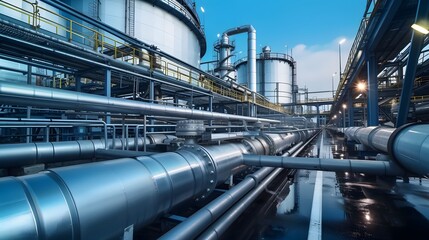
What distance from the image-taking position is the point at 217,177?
2605 millimetres

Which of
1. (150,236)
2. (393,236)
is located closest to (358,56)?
(393,236)

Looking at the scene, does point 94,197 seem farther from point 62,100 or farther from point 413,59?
point 413,59

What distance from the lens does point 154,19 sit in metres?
15.3

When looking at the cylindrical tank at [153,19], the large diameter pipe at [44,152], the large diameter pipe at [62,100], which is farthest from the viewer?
the cylindrical tank at [153,19]

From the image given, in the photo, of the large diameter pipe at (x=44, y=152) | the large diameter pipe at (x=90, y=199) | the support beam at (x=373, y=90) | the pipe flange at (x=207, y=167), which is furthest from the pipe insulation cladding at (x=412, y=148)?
the support beam at (x=373, y=90)

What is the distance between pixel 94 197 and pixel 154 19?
1655 centimetres

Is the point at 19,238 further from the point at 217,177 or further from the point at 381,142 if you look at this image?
the point at 381,142

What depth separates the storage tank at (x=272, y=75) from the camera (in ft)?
114

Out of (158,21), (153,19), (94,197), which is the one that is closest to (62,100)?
(94,197)

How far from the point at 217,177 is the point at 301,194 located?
315 cm

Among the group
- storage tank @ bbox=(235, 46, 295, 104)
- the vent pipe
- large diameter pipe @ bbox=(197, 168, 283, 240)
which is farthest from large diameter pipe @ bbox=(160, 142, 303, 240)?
storage tank @ bbox=(235, 46, 295, 104)

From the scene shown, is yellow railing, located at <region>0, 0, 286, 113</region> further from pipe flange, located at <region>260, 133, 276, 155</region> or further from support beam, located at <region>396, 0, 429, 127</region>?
support beam, located at <region>396, 0, 429, 127</region>

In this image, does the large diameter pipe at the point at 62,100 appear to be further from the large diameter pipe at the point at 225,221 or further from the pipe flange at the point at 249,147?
the pipe flange at the point at 249,147

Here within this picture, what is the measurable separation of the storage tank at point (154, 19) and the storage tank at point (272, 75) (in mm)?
17756
